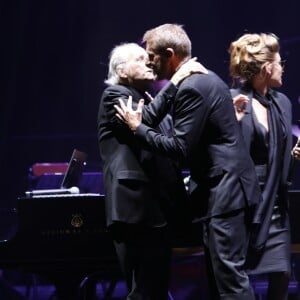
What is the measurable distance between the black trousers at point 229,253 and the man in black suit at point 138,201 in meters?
0.27

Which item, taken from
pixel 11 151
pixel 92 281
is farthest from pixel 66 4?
pixel 92 281

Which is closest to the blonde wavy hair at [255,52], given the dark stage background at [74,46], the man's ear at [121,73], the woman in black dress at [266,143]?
the woman in black dress at [266,143]

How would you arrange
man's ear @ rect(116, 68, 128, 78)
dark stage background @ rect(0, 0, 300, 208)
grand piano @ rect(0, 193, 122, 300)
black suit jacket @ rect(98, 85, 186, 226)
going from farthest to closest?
dark stage background @ rect(0, 0, 300, 208) < grand piano @ rect(0, 193, 122, 300) < man's ear @ rect(116, 68, 128, 78) < black suit jacket @ rect(98, 85, 186, 226)

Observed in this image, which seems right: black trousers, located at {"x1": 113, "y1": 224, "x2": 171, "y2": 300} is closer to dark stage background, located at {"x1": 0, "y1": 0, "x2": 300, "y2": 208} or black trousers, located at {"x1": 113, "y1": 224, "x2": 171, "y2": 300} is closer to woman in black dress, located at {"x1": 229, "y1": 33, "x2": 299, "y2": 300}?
woman in black dress, located at {"x1": 229, "y1": 33, "x2": 299, "y2": 300}

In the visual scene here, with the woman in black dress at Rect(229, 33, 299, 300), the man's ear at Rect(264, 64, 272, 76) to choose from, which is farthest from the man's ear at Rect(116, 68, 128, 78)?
the man's ear at Rect(264, 64, 272, 76)

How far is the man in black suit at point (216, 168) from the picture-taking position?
2885 millimetres

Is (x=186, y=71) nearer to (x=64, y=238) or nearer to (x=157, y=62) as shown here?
(x=157, y=62)

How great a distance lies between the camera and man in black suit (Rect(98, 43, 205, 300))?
3131mm

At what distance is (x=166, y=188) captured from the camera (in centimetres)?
319

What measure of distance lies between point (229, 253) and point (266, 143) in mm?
598

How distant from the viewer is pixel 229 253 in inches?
113

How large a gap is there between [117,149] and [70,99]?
3.93 m

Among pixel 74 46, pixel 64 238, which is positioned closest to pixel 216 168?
pixel 64 238

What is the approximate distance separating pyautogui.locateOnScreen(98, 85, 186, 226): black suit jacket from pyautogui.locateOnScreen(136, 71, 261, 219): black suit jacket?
0.48ft
